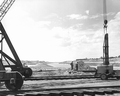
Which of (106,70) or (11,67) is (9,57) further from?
(106,70)

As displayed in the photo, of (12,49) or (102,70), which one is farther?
(102,70)

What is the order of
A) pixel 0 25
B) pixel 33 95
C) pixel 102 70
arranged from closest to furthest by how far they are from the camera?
pixel 33 95 < pixel 0 25 < pixel 102 70

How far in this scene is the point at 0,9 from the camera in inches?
848

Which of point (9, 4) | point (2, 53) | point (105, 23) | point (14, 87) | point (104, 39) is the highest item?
point (9, 4)

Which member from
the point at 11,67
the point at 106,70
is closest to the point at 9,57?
the point at 11,67

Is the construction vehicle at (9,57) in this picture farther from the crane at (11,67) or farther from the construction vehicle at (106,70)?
the construction vehicle at (106,70)

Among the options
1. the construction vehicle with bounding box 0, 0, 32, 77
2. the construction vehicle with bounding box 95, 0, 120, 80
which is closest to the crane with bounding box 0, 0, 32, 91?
the construction vehicle with bounding box 0, 0, 32, 77

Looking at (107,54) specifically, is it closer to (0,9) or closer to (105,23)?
(105,23)

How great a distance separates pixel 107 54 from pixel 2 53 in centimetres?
1195

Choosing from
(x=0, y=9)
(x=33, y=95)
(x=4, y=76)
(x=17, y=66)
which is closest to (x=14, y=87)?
(x=4, y=76)

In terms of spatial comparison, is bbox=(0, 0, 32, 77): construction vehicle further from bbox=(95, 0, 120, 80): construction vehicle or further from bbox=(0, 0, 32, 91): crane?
bbox=(95, 0, 120, 80): construction vehicle

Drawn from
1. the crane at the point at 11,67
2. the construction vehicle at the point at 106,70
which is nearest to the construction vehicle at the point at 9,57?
the crane at the point at 11,67

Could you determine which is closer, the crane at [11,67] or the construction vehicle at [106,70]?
the crane at [11,67]

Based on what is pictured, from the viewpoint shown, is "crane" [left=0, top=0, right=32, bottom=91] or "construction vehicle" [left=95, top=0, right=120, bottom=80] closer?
"crane" [left=0, top=0, right=32, bottom=91]
